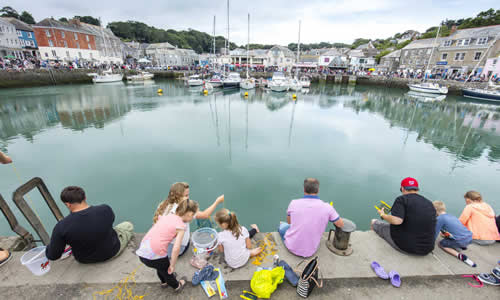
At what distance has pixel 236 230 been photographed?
9.79 feet

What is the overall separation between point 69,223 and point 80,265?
1.16 meters

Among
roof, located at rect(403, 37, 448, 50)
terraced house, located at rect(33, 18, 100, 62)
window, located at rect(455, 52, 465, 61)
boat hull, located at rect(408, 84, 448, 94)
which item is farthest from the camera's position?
terraced house, located at rect(33, 18, 100, 62)

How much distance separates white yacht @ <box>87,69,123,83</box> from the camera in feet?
131

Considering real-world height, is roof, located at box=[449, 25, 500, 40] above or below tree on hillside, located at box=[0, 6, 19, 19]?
below

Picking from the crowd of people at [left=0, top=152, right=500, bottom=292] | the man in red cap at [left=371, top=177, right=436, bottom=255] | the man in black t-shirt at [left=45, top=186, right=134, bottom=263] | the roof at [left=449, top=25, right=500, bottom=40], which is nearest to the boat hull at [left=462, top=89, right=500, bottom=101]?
the roof at [left=449, top=25, right=500, bottom=40]

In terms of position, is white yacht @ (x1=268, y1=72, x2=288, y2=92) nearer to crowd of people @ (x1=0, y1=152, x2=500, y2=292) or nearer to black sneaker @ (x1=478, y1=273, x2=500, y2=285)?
crowd of people @ (x1=0, y1=152, x2=500, y2=292)

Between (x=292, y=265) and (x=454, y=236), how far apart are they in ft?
8.65

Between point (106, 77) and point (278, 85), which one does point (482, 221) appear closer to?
point (278, 85)

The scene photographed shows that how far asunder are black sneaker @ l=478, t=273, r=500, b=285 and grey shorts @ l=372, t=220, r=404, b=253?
0.96m

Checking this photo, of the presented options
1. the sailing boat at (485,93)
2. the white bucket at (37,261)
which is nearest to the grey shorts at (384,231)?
the white bucket at (37,261)

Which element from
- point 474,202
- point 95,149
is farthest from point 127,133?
point 474,202

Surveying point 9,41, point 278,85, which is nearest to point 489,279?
point 278,85

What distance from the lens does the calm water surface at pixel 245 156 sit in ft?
24.7

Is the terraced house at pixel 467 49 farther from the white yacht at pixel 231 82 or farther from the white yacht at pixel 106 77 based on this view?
the white yacht at pixel 106 77
